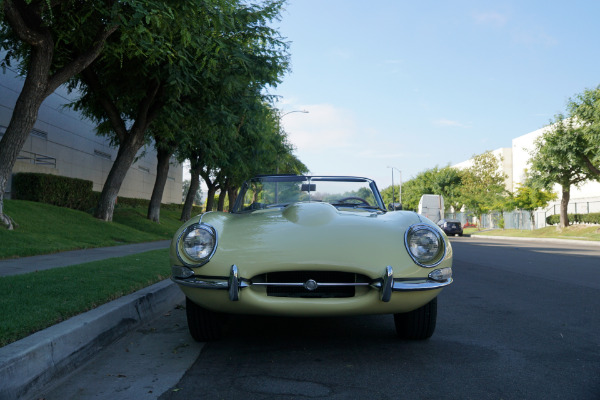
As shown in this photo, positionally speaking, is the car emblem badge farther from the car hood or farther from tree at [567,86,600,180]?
tree at [567,86,600,180]

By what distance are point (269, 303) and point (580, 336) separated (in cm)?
279

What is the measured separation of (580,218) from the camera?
1576 inches

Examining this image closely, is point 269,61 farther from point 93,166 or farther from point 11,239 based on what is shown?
point 93,166

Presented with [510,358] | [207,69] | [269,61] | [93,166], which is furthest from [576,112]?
[510,358]

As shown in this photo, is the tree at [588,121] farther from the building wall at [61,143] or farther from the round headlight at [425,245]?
the round headlight at [425,245]

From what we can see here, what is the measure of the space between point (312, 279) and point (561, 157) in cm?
3435

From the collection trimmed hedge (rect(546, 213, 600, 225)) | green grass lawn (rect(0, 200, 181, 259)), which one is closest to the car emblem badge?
green grass lawn (rect(0, 200, 181, 259))

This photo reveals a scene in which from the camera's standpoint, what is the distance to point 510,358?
3.80 metres

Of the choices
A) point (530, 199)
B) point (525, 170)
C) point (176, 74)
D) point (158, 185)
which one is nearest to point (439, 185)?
point (530, 199)

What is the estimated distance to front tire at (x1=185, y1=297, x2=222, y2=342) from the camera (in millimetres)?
4145

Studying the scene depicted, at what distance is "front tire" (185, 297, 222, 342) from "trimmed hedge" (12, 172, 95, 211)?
1784 centimetres

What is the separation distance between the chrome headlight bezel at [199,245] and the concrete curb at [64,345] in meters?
0.88

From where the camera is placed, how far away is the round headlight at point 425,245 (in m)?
3.83

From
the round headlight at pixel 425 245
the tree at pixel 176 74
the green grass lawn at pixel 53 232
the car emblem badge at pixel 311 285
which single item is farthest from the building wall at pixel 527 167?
the car emblem badge at pixel 311 285
